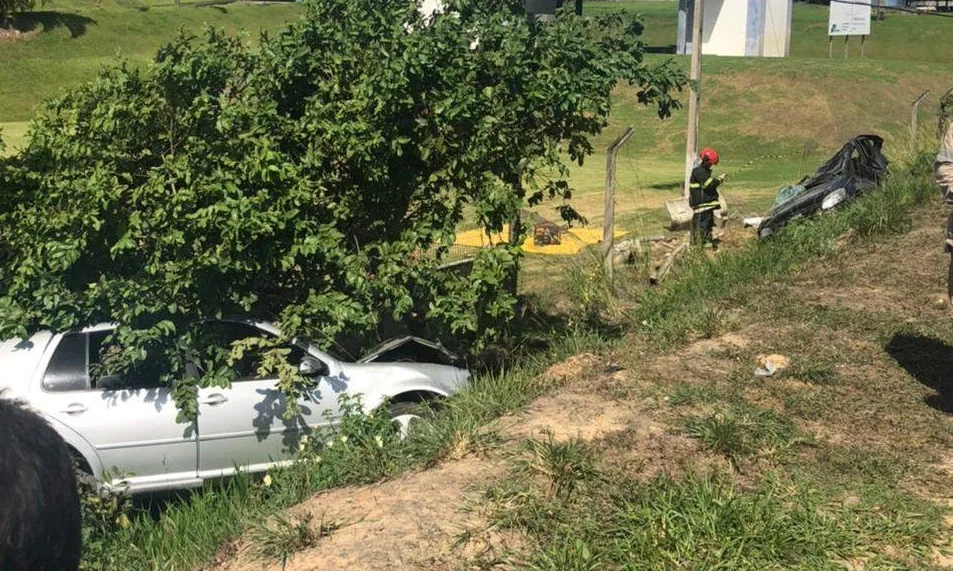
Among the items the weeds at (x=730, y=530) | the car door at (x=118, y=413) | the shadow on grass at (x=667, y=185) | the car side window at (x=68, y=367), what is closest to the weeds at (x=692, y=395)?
the weeds at (x=730, y=530)

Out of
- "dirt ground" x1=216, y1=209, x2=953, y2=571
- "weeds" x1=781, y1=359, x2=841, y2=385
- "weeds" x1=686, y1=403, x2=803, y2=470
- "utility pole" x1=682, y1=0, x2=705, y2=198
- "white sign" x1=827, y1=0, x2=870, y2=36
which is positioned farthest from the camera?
"white sign" x1=827, y1=0, x2=870, y2=36

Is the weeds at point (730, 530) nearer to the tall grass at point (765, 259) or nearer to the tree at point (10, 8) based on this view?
the tall grass at point (765, 259)

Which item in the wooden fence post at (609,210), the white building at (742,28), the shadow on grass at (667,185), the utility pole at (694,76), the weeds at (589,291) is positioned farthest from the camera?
the white building at (742,28)

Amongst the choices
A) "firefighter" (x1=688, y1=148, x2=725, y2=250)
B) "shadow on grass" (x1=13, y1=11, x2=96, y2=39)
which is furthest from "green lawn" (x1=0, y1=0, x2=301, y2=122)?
"firefighter" (x1=688, y1=148, x2=725, y2=250)

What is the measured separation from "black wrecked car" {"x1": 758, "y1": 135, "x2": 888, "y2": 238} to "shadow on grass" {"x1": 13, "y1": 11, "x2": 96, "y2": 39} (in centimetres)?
5325

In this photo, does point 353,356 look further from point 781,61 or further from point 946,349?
point 781,61

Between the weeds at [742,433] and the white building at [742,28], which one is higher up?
the white building at [742,28]

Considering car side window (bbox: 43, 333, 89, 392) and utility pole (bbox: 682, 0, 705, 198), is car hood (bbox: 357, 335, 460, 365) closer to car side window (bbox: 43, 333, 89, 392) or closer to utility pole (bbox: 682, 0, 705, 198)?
car side window (bbox: 43, 333, 89, 392)

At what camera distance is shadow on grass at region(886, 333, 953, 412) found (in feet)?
21.1

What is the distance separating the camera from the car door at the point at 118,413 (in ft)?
22.7

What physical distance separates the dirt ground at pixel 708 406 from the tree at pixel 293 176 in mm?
1642

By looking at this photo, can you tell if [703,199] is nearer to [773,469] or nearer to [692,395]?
[692,395]

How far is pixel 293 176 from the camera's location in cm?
753

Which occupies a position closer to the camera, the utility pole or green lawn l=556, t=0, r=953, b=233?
the utility pole
